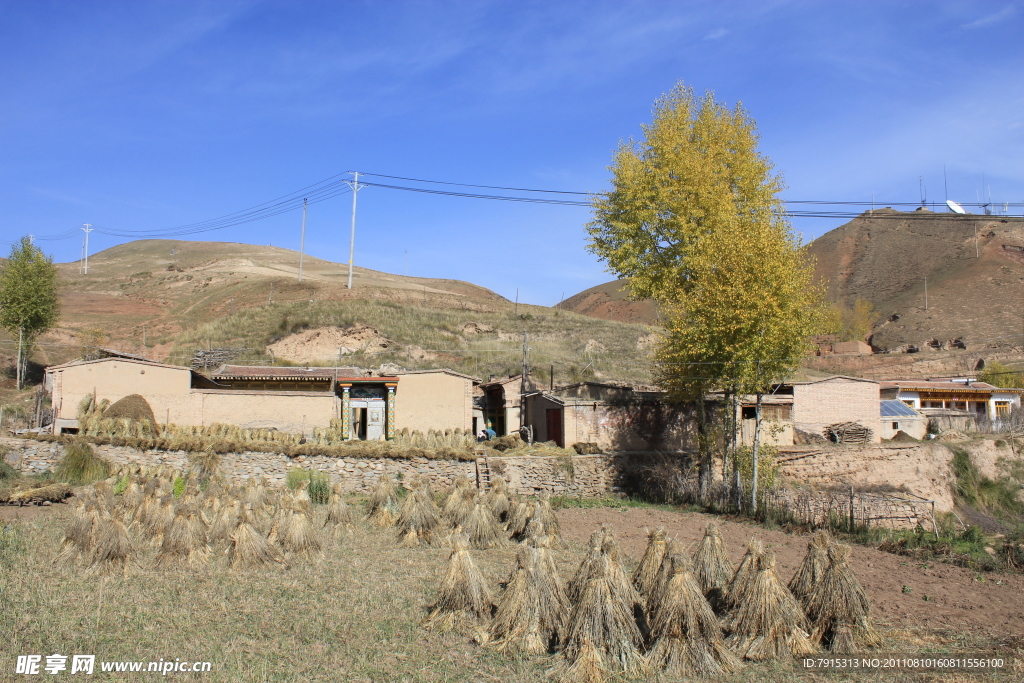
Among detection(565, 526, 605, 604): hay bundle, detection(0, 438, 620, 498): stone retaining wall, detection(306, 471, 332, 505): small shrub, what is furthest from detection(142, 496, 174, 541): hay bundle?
detection(0, 438, 620, 498): stone retaining wall

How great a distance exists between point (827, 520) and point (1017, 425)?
21945 millimetres

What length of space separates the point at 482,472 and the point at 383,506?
6.53 meters

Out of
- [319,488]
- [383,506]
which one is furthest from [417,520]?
[319,488]

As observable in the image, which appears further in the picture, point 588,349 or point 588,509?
point 588,349

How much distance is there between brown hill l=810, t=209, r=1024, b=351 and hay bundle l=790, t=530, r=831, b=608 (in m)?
53.1

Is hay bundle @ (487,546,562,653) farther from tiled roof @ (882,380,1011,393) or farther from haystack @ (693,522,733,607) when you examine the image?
tiled roof @ (882,380,1011,393)

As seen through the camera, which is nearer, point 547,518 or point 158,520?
point 158,520

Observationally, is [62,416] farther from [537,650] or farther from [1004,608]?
[1004,608]

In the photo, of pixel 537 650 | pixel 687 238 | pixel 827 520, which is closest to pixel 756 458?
pixel 827 520

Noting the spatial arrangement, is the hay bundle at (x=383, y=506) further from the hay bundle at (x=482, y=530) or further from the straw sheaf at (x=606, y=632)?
the straw sheaf at (x=606, y=632)

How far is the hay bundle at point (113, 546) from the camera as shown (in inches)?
498

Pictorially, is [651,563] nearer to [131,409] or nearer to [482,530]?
[482,530]

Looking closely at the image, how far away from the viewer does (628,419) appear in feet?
88.2

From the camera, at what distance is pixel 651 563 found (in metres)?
11.2
